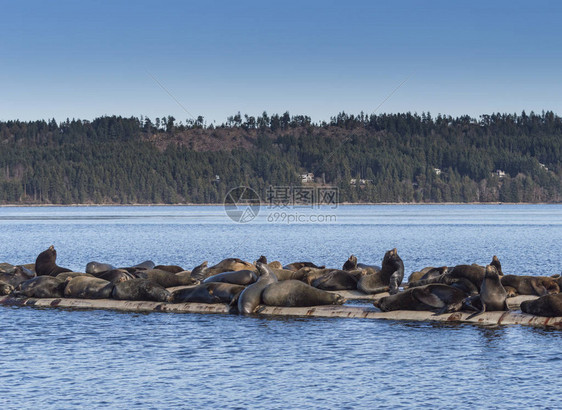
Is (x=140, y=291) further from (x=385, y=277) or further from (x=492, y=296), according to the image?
(x=492, y=296)

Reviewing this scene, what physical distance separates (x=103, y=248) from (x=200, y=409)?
5070 centimetres

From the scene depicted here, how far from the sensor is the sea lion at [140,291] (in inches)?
978

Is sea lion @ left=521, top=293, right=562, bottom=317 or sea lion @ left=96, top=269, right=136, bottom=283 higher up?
sea lion @ left=96, top=269, right=136, bottom=283

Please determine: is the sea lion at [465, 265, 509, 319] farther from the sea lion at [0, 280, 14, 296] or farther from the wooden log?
the sea lion at [0, 280, 14, 296]

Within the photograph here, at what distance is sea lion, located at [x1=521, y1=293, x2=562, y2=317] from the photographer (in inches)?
789

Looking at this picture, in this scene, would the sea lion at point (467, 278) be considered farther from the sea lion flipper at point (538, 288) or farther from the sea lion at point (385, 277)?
the sea lion at point (385, 277)

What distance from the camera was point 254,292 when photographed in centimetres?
2320

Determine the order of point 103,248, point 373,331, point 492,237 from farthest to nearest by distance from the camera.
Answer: point 492,237 → point 103,248 → point 373,331

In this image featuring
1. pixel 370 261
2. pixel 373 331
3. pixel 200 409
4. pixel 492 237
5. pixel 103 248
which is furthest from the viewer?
pixel 492 237

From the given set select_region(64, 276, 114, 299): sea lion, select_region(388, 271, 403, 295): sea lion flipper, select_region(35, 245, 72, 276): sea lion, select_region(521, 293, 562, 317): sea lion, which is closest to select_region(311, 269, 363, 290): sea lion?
select_region(388, 271, 403, 295): sea lion flipper

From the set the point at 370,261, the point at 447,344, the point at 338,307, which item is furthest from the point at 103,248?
the point at 447,344

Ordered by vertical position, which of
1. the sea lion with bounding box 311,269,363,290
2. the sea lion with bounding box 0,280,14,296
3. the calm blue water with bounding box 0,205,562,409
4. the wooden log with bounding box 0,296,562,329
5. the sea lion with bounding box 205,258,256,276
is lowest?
the calm blue water with bounding box 0,205,562,409

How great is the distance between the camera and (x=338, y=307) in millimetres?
22641

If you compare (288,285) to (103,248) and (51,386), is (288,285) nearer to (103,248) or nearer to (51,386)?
(51,386)
